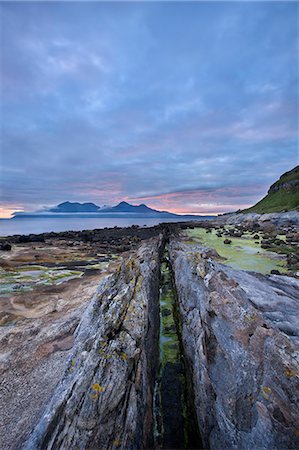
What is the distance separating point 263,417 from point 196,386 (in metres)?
2.65

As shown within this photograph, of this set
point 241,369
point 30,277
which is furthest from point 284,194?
point 241,369

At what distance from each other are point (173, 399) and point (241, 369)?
3.37 metres

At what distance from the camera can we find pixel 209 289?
395 inches

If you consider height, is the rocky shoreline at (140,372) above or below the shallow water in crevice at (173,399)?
above

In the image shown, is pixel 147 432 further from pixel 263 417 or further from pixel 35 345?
pixel 35 345

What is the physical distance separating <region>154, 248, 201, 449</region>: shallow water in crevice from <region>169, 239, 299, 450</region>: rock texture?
2.27 ft

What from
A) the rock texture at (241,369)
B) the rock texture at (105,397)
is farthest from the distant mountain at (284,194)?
the rock texture at (105,397)

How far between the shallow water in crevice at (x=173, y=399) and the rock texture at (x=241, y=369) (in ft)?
2.27

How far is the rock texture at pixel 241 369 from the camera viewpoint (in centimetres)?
509

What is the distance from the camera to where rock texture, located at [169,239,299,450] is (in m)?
5.09

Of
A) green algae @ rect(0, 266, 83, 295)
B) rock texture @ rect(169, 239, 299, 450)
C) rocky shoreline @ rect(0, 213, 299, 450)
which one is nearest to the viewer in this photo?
rock texture @ rect(169, 239, 299, 450)

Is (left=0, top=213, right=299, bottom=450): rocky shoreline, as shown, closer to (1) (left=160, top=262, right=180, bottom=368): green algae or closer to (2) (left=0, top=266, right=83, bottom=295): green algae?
(1) (left=160, top=262, right=180, bottom=368): green algae

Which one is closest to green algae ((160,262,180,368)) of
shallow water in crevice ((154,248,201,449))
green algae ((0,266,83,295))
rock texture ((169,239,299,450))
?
shallow water in crevice ((154,248,201,449))

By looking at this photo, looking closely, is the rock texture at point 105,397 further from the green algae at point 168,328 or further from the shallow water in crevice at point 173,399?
the green algae at point 168,328
